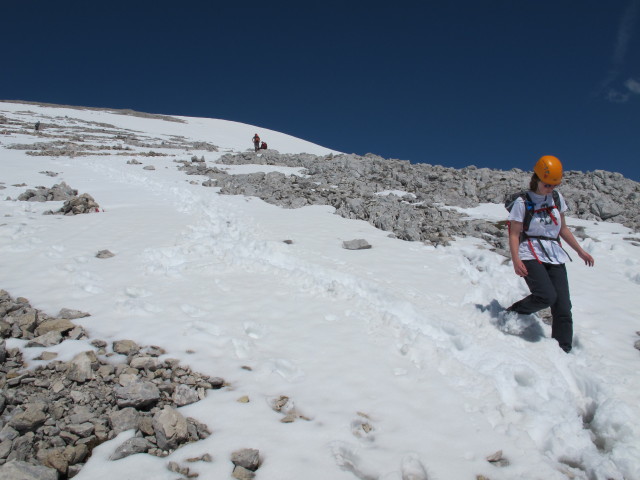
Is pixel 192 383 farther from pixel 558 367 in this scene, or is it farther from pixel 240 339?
pixel 558 367

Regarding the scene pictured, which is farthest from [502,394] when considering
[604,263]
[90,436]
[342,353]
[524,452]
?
[604,263]

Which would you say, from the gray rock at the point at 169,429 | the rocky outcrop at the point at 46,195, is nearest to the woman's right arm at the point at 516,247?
the gray rock at the point at 169,429

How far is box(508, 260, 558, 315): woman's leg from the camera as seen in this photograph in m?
5.63

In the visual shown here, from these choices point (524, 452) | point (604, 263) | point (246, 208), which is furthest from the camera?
point (246, 208)

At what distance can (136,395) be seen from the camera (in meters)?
4.06

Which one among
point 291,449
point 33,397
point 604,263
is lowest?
point 33,397

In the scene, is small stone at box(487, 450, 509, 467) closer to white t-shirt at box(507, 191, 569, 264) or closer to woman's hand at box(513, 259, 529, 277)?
woman's hand at box(513, 259, 529, 277)

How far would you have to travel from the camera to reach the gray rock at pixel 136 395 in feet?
13.1

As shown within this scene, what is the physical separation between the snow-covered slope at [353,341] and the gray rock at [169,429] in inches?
4.1

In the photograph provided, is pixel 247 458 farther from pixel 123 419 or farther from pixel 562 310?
pixel 562 310

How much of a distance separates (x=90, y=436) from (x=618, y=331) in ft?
24.8

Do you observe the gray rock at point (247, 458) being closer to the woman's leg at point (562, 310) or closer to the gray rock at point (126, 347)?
the gray rock at point (126, 347)

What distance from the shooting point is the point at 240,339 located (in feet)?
18.1

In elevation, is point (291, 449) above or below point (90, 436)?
above
